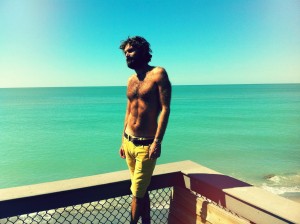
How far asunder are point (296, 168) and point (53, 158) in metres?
16.8

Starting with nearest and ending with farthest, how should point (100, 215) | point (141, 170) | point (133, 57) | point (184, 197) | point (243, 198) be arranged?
point (243, 198) < point (141, 170) < point (184, 197) < point (133, 57) < point (100, 215)

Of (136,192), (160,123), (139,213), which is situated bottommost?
(139,213)

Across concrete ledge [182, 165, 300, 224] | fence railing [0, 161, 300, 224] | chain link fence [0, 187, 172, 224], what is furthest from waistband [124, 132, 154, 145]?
chain link fence [0, 187, 172, 224]

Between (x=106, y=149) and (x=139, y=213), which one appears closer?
(x=139, y=213)

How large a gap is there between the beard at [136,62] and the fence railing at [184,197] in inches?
43.6

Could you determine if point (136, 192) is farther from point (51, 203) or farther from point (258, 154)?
point (258, 154)

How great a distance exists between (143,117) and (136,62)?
59 cm

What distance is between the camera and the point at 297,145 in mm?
23984

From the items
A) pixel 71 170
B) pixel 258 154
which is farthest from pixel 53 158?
pixel 258 154

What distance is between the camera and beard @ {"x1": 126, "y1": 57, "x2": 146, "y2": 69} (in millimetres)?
2893

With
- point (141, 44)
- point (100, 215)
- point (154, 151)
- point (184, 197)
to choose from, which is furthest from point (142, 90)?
point (100, 215)

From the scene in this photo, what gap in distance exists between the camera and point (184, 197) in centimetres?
278

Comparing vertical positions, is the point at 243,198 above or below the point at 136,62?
below

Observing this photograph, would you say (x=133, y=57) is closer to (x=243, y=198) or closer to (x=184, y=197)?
(x=184, y=197)
